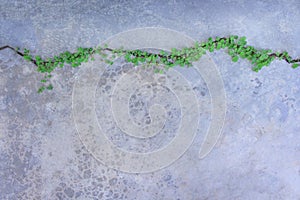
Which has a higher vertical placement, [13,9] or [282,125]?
[282,125]

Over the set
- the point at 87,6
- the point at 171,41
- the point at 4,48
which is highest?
the point at 171,41

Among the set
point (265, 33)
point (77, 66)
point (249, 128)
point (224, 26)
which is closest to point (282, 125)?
point (249, 128)

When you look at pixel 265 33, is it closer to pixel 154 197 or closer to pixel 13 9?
pixel 154 197

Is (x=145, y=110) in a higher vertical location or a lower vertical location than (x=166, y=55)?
lower

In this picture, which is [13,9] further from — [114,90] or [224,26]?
[224,26]
